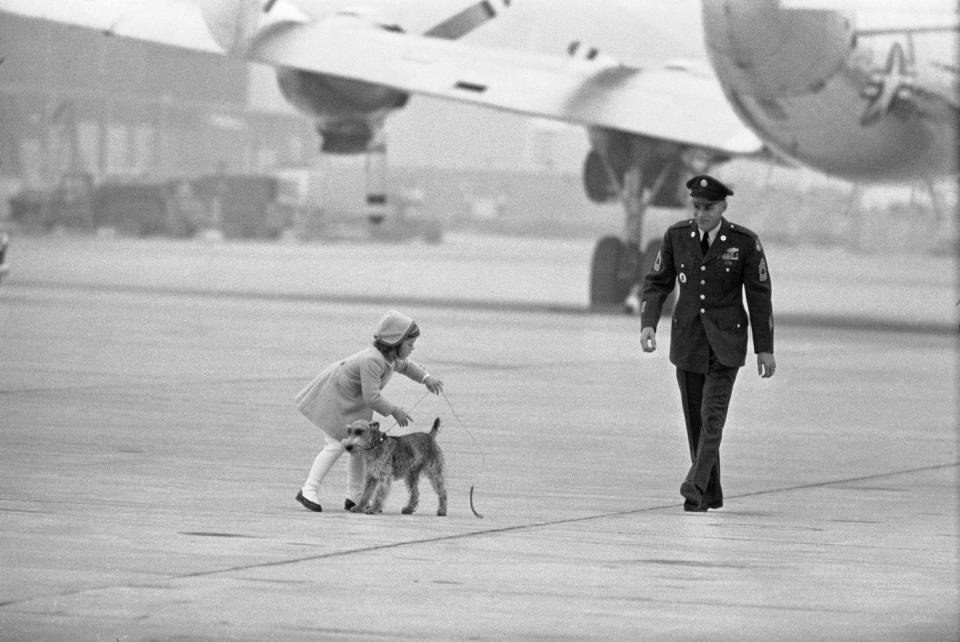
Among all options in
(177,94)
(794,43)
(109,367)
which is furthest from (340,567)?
(177,94)

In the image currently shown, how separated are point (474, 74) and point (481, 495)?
21.2 metres

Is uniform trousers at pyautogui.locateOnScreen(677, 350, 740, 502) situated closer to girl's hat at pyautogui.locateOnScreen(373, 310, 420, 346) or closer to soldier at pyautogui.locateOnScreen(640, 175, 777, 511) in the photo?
soldier at pyautogui.locateOnScreen(640, 175, 777, 511)

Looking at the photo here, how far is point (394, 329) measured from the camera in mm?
12312

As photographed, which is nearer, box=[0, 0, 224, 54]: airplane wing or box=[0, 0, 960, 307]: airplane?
box=[0, 0, 960, 307]: airplane

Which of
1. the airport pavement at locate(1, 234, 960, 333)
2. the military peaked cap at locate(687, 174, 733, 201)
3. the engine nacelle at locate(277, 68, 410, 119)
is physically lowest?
the airport pavement at locate(1, 234, 960, 333)

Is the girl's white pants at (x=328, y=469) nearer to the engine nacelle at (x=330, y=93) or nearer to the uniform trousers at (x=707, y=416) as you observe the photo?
the uniform trousers at (x=707, y=416)

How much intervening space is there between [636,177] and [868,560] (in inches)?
910

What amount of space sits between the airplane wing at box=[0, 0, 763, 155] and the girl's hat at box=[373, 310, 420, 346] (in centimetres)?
2008

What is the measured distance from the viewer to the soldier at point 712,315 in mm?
13055

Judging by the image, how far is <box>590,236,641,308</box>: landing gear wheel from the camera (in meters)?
34.3

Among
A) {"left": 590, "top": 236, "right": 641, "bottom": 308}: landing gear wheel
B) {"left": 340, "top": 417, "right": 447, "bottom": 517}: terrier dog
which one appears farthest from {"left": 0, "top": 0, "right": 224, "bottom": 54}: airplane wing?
{"left": 340, "top": 417, "right": 447, "bottom": 517}: terrier dog

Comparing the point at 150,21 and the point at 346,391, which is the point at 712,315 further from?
the point at 150,21

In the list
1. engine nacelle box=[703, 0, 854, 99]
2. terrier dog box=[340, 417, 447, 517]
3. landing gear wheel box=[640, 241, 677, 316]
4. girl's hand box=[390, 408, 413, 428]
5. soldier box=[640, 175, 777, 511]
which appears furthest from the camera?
landing gear wheel box=[640, 241, 677, 316]

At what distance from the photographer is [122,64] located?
176 feet
